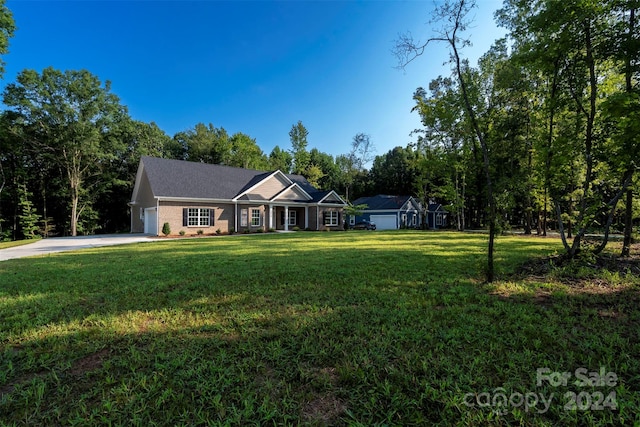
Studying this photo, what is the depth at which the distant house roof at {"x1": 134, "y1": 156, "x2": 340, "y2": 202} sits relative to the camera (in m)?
21.7

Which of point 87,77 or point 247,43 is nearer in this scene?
point 247,43

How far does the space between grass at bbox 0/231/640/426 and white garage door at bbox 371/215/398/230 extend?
30088 millimetres

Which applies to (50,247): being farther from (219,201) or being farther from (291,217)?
(291,217)

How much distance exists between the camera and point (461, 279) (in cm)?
573

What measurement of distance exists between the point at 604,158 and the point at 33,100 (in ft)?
120

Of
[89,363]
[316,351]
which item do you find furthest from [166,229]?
[316,351]

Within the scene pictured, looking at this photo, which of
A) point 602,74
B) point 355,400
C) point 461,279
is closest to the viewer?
point 355,400

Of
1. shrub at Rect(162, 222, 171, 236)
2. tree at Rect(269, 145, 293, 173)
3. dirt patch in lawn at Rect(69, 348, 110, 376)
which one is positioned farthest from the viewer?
tree at Rect(269, 145, 293, 173)

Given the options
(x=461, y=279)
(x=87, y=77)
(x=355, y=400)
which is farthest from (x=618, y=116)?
→ (x=87, y=77)

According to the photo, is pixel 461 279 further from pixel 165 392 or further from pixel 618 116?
pixel 165 392

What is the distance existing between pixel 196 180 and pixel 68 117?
1361cm

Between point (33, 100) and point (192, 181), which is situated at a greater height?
point (33, 100)

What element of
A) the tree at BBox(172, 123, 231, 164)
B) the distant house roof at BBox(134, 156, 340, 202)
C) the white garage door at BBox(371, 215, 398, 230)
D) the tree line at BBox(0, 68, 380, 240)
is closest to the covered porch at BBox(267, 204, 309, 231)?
the distant house roof at BBox(134, 156, 340, 202)

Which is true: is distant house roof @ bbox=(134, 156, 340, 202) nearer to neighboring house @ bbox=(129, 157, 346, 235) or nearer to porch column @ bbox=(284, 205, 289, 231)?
neighboring house @ bbox=(129, 157, 346, 235)
